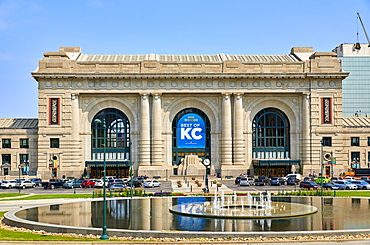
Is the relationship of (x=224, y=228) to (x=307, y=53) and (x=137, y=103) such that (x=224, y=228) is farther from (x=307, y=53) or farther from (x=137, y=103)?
(x=307, y=53)

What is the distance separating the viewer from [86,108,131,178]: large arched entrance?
101125 millimetres

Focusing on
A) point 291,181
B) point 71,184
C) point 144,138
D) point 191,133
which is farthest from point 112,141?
point 291,181

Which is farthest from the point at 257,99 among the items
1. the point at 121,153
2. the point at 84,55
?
the point at 84,55

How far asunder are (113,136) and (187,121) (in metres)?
15.4

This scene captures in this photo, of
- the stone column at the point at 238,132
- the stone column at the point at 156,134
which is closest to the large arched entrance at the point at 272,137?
the stone column at the point at 238,132

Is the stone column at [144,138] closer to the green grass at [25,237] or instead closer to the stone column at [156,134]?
the stone column at [156,134]

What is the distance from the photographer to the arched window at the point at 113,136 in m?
101

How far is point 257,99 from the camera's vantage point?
101 metres

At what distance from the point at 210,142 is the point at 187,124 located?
6002 millimetres

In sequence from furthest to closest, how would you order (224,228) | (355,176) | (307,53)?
(307,53)
(355,176)
(224,228)

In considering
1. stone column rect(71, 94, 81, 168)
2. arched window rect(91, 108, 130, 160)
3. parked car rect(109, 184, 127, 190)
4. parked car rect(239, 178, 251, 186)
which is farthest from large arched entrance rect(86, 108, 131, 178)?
parked car rect(239, 178, 251, 186)

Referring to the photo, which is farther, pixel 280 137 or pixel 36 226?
pixel 280 137

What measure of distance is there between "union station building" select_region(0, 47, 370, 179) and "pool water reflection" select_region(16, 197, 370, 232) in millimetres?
50859

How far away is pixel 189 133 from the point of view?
102 meters
